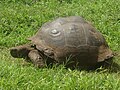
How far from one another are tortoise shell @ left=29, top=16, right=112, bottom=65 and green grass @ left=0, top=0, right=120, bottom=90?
0.83ft

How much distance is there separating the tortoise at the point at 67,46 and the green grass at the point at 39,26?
0.20 meters

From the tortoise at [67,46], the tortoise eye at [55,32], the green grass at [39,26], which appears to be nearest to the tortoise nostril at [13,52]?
the tortoise at [67,46]

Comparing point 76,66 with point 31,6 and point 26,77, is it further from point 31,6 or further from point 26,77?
point 31,6

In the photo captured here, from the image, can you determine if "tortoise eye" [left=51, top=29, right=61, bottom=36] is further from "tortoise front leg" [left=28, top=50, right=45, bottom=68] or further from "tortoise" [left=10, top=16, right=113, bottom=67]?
"tortoise front leg" [left=28, top=50, right=45, bottom=68]

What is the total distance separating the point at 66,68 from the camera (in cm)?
582

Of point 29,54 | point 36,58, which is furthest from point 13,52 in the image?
point 36,58

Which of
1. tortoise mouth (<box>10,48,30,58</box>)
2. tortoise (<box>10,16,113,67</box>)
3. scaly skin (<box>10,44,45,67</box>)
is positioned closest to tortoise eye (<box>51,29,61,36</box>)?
tortoise (<box>10,16,113,67</box>)

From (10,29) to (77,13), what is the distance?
1.76 meters

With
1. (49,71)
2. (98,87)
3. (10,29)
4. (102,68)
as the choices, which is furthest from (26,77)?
(10,29)

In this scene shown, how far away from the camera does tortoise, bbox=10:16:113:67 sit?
5812 millimetres

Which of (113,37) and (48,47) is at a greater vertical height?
(48,47)

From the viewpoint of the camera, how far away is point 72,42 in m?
5.81

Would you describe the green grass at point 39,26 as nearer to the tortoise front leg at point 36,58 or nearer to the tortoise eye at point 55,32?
the tortoise front leg at point 36,58

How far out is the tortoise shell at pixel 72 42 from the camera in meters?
5.81
